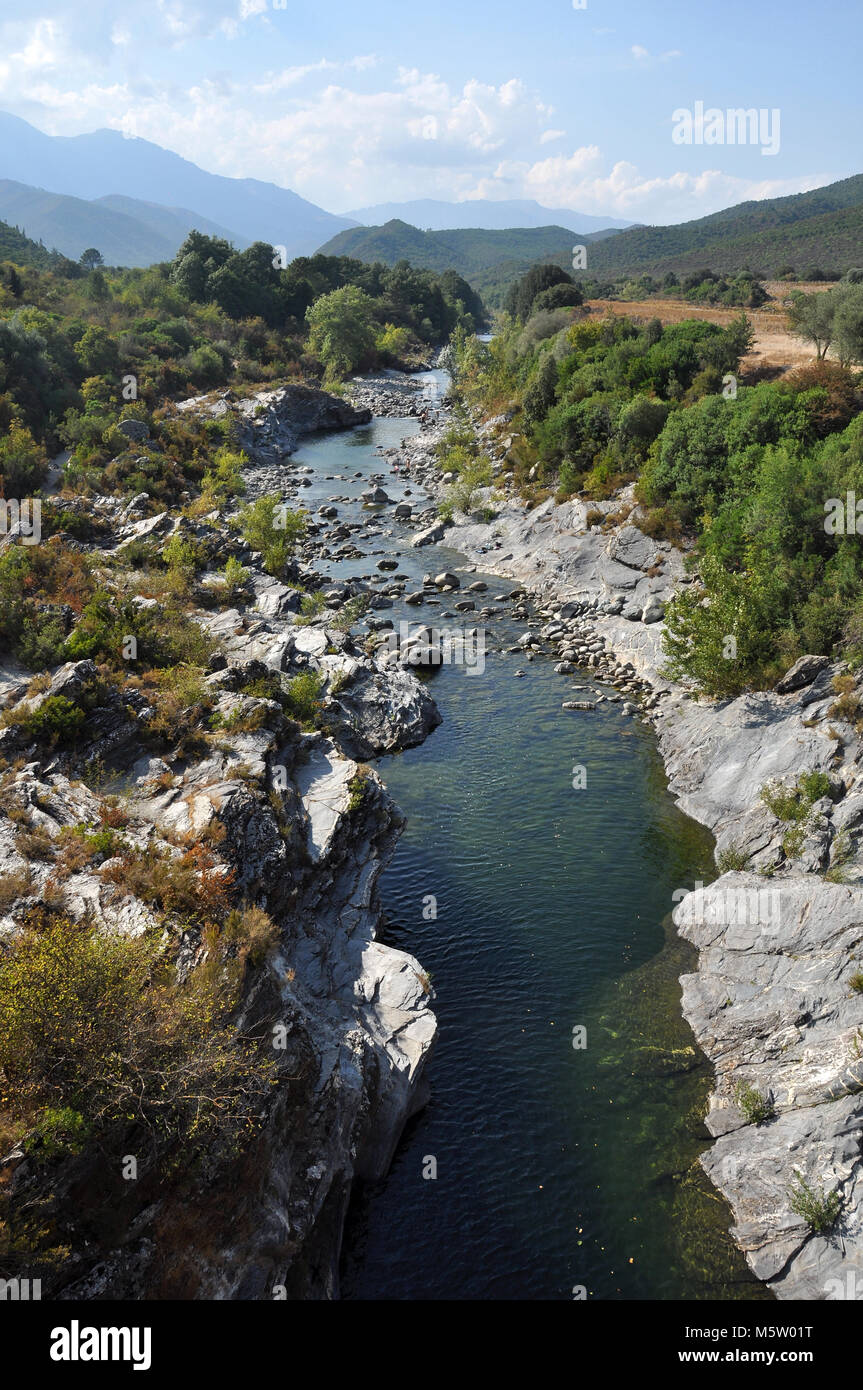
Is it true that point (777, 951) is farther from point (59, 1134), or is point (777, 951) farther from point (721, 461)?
point (721, 461)

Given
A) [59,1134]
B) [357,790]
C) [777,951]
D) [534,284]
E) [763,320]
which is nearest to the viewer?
[59,1134]

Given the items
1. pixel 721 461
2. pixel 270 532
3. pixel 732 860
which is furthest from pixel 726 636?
pixel 270 532

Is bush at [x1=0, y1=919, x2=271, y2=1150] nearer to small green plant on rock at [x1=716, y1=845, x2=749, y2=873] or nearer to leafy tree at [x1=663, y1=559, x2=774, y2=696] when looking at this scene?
small green plant on rock at [x1=716, y1=845, x2=749, y2=873]

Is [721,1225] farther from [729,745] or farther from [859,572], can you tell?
[859,572]

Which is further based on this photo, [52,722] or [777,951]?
[52,722]

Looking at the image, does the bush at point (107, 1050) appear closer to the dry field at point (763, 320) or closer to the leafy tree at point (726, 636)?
the leafy tree at point (726, 636)
